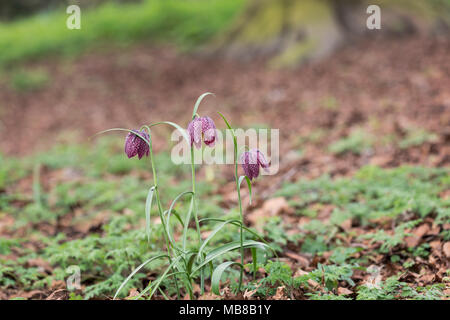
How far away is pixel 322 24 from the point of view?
24.1ft

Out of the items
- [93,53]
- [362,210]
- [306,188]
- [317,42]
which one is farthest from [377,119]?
[93,53]

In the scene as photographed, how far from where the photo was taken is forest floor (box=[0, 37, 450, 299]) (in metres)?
2.18

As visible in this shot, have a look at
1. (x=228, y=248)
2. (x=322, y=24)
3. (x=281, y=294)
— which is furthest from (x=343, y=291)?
(x=322, y=24)

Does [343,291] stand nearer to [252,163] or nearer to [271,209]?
[252,163]

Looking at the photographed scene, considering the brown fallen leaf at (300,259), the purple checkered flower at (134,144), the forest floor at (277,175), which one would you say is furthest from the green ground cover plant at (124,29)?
the purple checkered flower at (134,144)

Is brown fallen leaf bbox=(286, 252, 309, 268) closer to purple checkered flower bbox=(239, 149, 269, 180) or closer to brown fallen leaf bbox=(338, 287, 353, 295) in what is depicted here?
brown fallen leaf bbox=(338, 287, 353, 295)

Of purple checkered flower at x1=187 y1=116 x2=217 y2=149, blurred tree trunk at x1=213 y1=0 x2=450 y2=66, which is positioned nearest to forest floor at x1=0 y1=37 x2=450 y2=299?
blurred tree trunk at x1=213 y1=0 x2=450 y2=66

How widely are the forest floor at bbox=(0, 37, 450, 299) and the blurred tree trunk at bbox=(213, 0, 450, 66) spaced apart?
1.20ft

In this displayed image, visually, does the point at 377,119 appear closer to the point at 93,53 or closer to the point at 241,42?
the point at 241,42

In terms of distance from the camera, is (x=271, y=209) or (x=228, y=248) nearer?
(x=228, y=248)

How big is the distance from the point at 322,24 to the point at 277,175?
173 inches

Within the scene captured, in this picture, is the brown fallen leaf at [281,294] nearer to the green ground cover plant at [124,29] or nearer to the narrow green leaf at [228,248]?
the narrow green leaf at [228,248]

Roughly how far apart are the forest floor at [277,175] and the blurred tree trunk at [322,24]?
0.36 m

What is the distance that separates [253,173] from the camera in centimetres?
175
